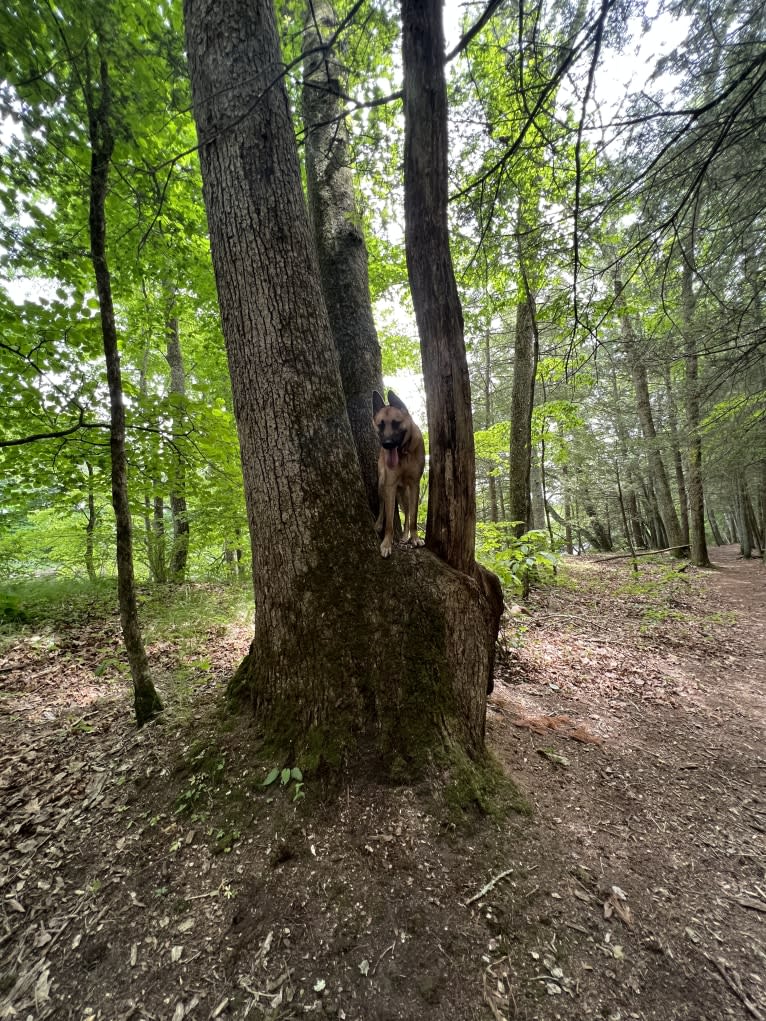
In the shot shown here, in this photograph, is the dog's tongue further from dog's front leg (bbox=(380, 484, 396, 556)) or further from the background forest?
the background forest

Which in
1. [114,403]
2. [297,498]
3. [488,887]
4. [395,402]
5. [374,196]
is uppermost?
[374,196]

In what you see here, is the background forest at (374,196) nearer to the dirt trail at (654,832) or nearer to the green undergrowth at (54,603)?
the green undergrowth at (54,603)

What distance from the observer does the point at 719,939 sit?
1.70m

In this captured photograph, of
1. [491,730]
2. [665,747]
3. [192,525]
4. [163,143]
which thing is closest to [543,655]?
[665,747]

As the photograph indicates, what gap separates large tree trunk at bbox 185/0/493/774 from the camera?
2365 millimetres

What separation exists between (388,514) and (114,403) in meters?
2.39

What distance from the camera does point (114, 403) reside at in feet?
10.3

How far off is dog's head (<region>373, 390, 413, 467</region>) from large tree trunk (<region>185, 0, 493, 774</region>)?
0.24 meters

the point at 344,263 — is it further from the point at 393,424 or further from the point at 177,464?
the point at 177,464

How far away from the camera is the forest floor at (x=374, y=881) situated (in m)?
1.50

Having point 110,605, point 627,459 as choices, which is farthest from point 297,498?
point 627,459

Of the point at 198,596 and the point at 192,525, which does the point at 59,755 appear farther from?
the point at 192,525

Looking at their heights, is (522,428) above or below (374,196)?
below

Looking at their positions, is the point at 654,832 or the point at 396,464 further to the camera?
the point at 396,464
